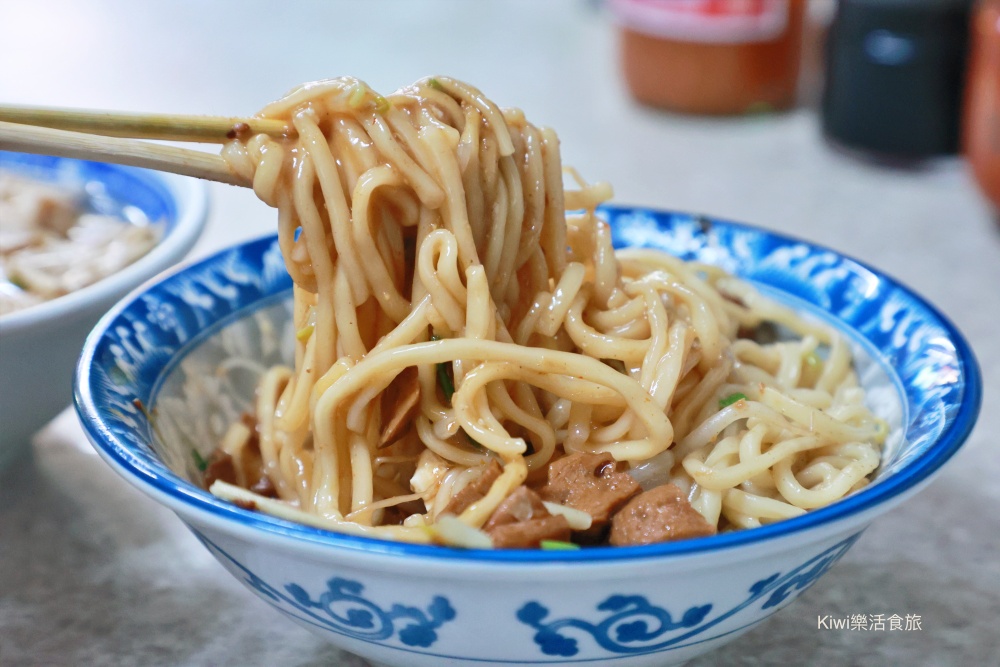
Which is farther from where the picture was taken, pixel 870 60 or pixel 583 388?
pixel 870 60

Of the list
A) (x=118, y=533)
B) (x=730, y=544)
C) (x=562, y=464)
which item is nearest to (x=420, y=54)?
(x=118, y=533)

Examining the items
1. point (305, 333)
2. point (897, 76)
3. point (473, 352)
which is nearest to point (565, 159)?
point (897, 76)

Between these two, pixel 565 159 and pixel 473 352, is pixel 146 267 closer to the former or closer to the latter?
pixel 473 352

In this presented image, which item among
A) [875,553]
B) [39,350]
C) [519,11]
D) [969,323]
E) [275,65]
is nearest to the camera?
[39,350]

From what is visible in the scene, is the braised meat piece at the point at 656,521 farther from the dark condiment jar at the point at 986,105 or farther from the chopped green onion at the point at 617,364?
the dark condiment jar at the point at 986,105

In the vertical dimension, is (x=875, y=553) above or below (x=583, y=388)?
below

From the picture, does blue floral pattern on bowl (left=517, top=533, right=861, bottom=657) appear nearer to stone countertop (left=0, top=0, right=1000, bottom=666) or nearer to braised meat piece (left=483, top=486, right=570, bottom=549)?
braised meat piece (left=483, top=486, right=570, bottom=549)

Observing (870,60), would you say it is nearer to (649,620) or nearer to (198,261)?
(198,261)
